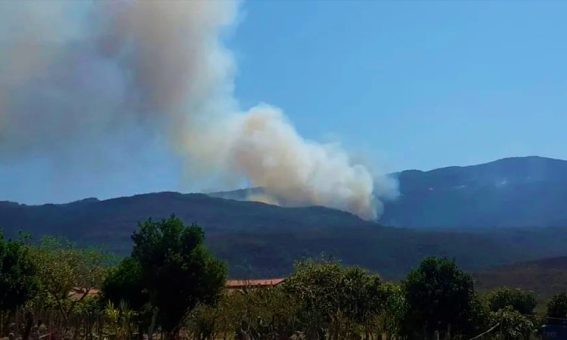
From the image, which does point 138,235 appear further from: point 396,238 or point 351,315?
point 396,238

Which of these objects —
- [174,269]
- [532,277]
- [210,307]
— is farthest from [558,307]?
[532,277]

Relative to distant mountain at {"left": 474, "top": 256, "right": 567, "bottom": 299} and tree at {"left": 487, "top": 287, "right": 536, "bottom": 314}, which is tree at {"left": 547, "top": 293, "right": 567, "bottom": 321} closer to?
tree at {"left": 487, "top": 287, "right": 536, "bottom": 314}

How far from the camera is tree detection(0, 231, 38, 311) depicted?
41.0 m

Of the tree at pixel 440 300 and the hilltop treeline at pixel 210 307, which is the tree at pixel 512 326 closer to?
the hilltop treeline at pixel 210 307

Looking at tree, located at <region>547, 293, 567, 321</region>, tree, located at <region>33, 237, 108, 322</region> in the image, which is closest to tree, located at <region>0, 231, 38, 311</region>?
tree, located at <region>33, 237, 108, 322</region>

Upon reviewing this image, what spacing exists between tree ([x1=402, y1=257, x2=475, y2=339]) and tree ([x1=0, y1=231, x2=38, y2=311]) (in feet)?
69.8

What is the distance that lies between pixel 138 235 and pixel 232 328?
25.2 feet

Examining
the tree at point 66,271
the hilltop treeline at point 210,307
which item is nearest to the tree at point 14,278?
the hilltop treeline at point 210,307

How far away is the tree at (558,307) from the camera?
51.0m

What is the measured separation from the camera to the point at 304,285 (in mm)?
51156

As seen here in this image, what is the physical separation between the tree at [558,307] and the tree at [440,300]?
1231 cm

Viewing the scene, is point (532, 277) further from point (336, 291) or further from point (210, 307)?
point (210, 307)

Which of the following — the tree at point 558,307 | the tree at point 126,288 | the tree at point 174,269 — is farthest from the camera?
the tree at point 558,307

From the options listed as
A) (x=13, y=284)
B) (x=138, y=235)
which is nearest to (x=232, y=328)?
(x=138, y=235)
